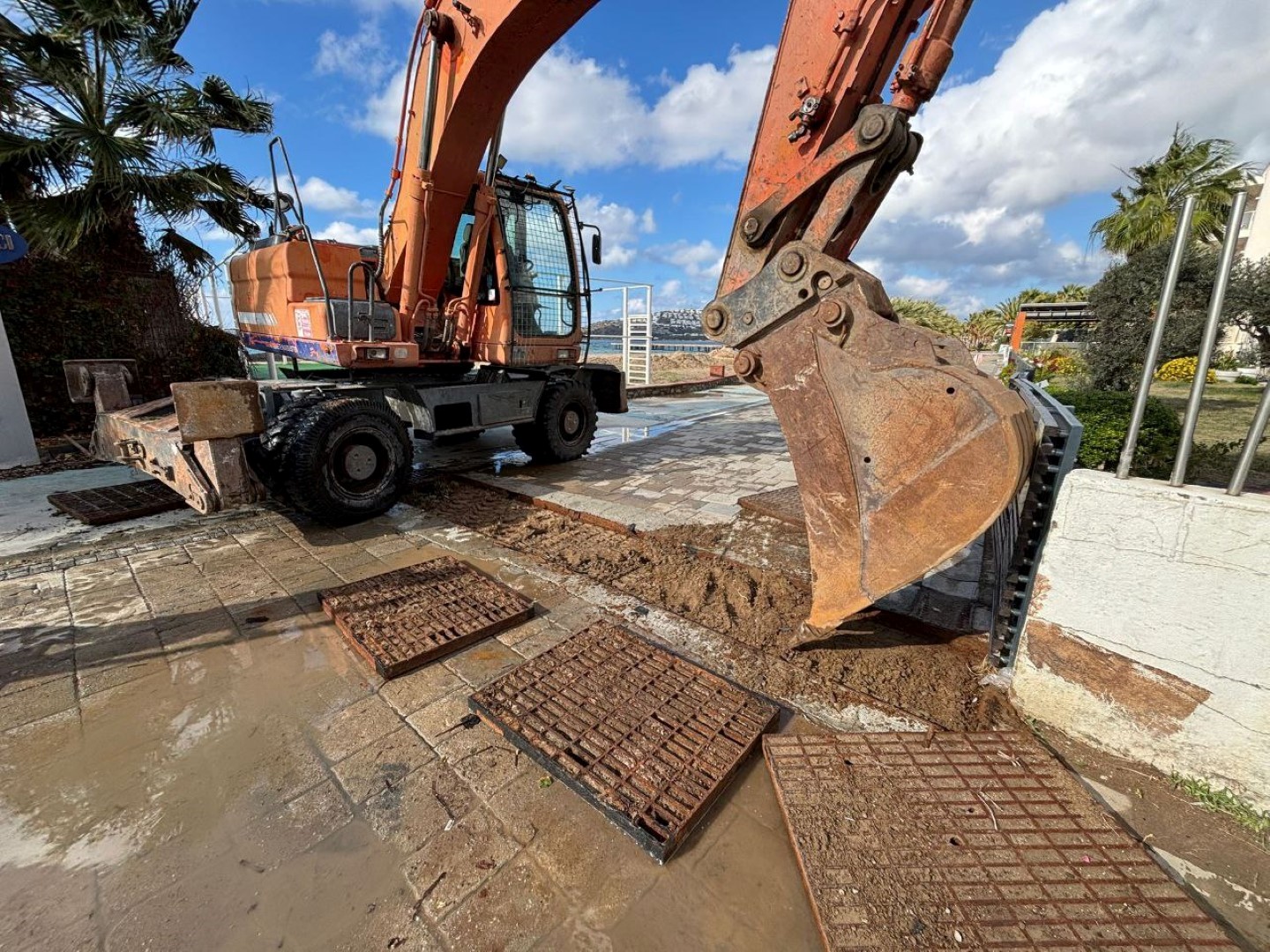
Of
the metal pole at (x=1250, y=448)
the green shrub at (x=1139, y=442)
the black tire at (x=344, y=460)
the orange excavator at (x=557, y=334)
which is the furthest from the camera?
the green shrub at (x=1139, y=442)

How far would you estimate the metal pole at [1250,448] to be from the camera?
171 cm

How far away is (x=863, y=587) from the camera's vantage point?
7.31ft

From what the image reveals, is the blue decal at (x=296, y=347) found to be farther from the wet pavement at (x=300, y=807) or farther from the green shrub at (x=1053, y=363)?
the green shrub at (x=1053, y=363)

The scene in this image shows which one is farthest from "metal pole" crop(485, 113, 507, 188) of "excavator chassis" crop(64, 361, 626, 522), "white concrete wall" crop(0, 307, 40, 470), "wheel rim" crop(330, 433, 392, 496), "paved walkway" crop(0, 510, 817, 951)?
"white concrete wall" crop(0, 307, 40, 470)

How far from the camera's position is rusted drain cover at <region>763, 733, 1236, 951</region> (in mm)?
1421

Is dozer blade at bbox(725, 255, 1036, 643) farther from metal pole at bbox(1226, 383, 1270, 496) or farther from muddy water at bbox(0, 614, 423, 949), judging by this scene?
muddy water at bbox(0, 614, 423, 949)

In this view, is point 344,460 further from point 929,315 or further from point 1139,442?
point 929,315

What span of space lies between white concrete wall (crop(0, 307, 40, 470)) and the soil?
20.5 feet

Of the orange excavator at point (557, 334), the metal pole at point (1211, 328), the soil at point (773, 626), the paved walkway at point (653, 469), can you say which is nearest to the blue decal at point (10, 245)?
the orange excavator at point (557, 334)

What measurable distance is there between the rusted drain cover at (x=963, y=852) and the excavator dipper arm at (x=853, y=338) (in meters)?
0.63

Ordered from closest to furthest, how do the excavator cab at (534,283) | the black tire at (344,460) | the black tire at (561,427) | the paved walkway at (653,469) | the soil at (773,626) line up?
the soil at (773,626) < the black tire at (344,460) < the paved walkway at (653,469) < the excavator cab at (534,283) < the black tire at (561,427)

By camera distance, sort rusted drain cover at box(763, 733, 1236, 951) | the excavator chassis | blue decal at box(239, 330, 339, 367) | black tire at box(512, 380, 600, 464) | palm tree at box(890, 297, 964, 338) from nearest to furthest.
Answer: rusted drain cover at box(763, 733, 1236, 951)
the excavator chassis
blue decal at box(239, 330, 339, 367)
black tire at box(512, 380, 600, 464)
palm tree at box(890, 297, 964, 338)

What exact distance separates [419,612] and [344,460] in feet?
7.00

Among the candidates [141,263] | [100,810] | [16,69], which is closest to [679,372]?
[141,263]
